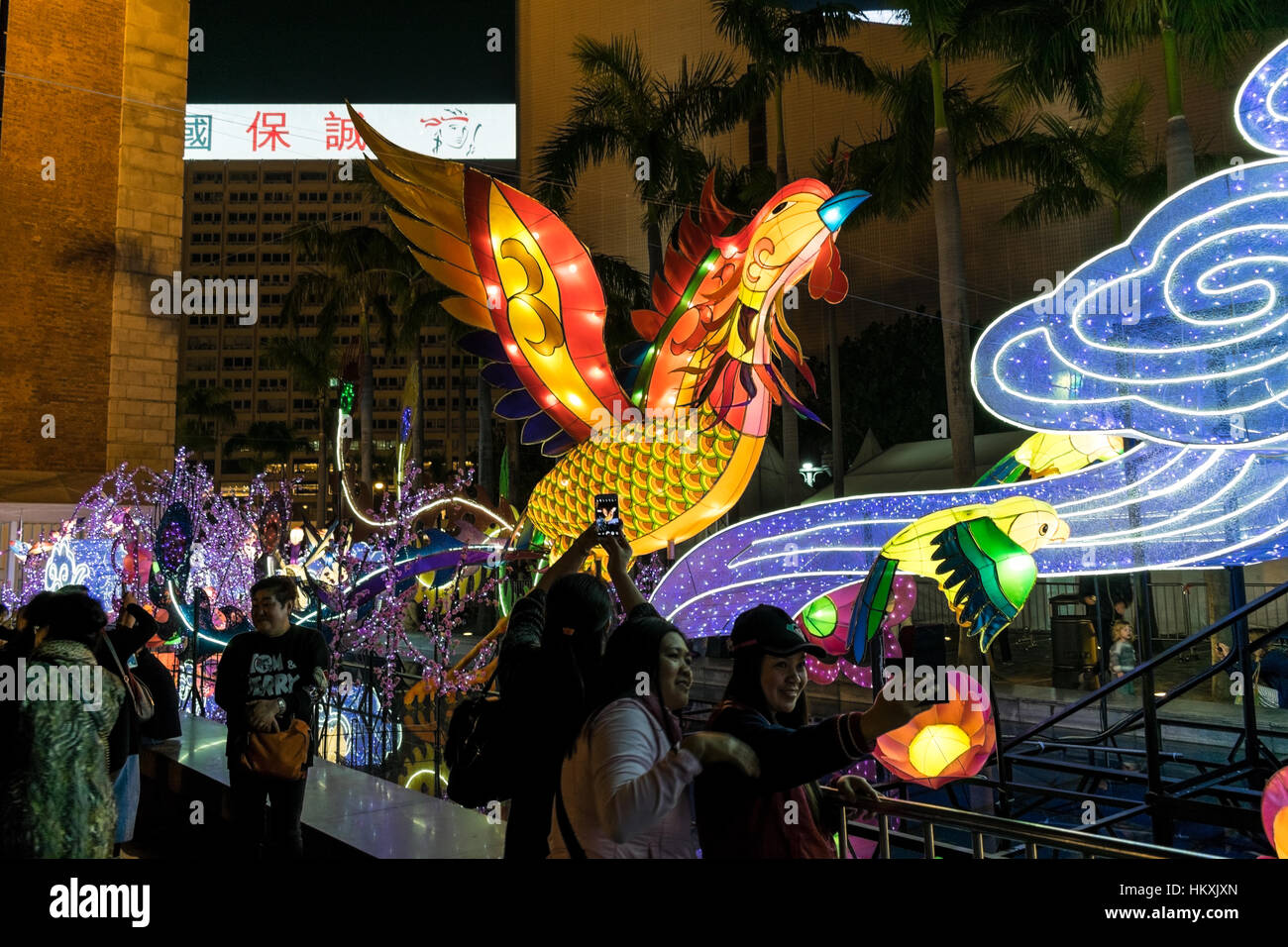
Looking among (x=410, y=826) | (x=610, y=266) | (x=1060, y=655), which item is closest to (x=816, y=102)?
(x=610, y=266)

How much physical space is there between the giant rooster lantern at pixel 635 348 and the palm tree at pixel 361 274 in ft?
57.2

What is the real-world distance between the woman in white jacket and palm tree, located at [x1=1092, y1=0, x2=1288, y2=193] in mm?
11628

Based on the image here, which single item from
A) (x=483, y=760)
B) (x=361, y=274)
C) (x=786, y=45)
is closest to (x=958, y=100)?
(x=786, y=45)

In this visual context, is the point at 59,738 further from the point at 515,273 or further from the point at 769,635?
the point at 515,273

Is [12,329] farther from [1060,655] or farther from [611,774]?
[611,774]

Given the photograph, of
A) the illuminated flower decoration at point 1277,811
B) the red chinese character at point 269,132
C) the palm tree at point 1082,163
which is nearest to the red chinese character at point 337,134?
the red chinese character at point 269,132

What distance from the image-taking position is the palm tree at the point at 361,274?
2547 centimetres

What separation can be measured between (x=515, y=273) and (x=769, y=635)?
566 centimetres

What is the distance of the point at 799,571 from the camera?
6629 millimetres

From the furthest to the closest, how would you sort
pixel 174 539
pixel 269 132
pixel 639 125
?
→ 1. pixel 269 132
2. pixel 639 125
3. pixel 174 539

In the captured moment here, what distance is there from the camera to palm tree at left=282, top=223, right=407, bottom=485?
25.5 metres

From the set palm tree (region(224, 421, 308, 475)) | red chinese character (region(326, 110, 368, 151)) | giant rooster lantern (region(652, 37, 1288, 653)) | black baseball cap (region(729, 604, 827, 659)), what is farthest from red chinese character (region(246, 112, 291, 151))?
palm tree (region(224, 421, 308, 475))

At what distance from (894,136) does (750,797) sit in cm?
1453

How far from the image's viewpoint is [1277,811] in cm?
389
